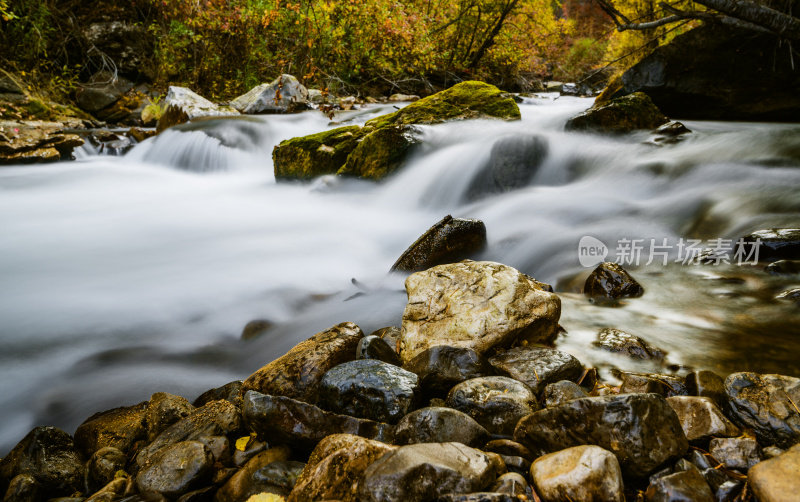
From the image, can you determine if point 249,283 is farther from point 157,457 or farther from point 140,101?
point 140,101

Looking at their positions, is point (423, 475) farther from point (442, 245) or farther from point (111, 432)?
point (442, 245)

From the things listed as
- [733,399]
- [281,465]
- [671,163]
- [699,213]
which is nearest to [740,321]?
[733,399]

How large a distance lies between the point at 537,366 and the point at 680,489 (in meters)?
0.85

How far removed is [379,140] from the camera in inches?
247

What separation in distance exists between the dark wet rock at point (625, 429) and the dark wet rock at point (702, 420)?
18cm

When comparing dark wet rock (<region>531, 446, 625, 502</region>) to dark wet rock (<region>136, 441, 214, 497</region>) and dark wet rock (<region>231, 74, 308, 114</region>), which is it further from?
dark wet rock (<region>231, 74, 308, 114</region>)

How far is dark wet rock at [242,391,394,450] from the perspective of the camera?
1750 millimetres

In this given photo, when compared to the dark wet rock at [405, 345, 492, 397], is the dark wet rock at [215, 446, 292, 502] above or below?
below

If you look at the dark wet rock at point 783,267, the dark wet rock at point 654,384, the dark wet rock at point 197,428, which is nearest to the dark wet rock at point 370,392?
the dark wet rock at point 197,428

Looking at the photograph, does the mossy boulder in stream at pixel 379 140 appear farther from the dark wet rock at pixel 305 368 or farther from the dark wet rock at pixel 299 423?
the dark wet rock at pixel 299 423

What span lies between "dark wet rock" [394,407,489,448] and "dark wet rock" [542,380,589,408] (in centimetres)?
44

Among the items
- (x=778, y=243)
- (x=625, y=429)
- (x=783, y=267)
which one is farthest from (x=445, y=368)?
(x=778, y=243)

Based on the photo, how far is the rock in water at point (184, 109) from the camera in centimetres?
995

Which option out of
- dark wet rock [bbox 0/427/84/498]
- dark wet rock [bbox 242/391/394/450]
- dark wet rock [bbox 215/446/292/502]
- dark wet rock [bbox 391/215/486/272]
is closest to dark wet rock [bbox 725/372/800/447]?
dark wet rock [bbox 242/391/394/450]
